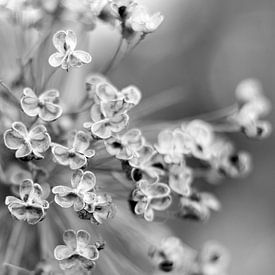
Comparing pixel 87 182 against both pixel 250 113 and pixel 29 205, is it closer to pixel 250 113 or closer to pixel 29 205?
pixel 29 205

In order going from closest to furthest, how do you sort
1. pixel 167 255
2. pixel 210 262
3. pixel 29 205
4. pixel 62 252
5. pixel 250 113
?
pixel 29 205
pixel 62 252
pixel 167 255
pixel 250 113
pixel 210 262

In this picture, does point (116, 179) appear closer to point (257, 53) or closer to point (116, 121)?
point (116, 121)

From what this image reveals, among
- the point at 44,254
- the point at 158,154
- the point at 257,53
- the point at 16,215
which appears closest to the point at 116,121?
the point at 158,154

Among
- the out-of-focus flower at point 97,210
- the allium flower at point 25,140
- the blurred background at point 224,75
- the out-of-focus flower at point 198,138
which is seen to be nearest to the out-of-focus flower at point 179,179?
the out-of-focus flower at point 198,138

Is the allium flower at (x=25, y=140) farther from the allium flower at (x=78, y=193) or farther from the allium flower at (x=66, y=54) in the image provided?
the allium flower at (x=66, y=54)

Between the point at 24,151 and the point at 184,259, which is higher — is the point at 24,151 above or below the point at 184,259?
below

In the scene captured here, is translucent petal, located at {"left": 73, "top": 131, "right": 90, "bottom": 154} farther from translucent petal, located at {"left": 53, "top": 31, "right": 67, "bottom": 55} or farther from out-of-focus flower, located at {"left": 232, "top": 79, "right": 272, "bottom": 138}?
out-of-focus flower, located at {"left": 232, "top": 79, "right": 272, "bottom": 138}

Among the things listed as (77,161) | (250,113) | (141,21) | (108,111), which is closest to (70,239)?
(77,161)
